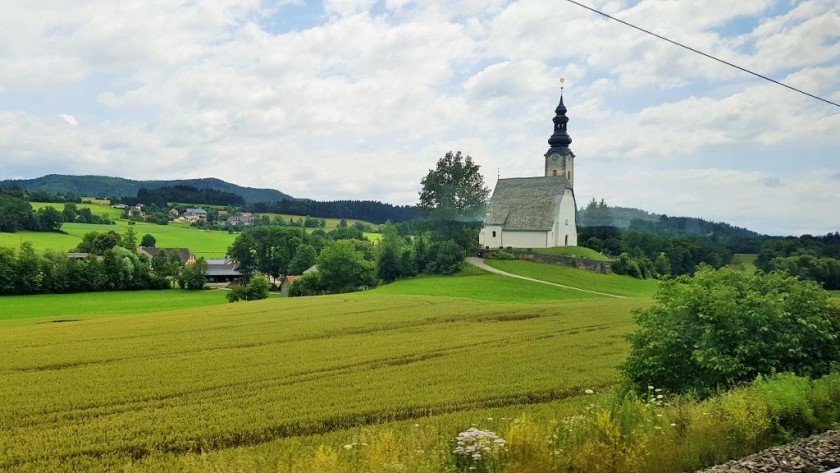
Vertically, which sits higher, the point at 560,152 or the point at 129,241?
the point at 560,152

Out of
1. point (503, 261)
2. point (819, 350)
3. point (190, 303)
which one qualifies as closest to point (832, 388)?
point (819, 350)

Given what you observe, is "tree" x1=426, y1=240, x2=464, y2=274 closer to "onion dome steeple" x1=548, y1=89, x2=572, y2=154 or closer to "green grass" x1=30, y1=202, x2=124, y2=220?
"onion dome steeple" x1=548, y1=89, x2=572, y2=154

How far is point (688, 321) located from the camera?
13.2 meters

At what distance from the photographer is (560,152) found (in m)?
81.0

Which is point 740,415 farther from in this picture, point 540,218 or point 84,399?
point 540,218

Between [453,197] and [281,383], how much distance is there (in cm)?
4979

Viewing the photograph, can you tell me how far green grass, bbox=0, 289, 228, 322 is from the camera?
46.0 metres

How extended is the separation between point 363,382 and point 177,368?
278 inches

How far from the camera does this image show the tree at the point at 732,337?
12.1 metres

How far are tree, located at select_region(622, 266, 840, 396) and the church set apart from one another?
55010 millimetres

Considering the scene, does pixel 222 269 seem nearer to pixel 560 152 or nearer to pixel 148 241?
pixel 148 241

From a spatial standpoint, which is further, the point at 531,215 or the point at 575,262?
the point at 531,215

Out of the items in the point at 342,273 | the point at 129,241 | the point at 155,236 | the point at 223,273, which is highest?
the point at 155,236

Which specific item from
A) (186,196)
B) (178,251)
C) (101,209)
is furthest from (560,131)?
(186,196)
